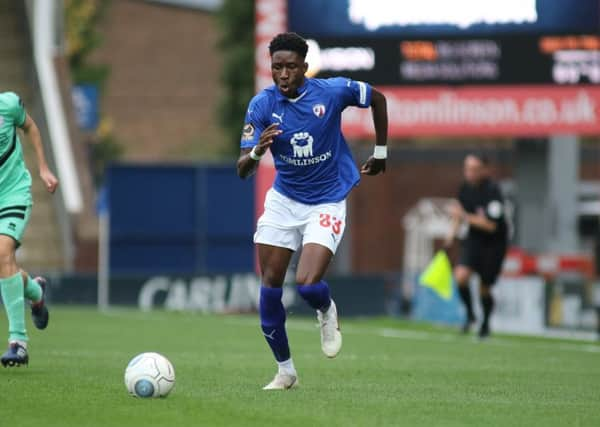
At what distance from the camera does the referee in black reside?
63.5ft

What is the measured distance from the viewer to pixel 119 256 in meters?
27.8

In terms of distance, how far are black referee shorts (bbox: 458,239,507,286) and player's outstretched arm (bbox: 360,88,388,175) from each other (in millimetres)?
9014

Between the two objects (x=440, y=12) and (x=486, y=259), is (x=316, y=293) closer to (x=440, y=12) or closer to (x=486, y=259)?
(x=486, y=259)

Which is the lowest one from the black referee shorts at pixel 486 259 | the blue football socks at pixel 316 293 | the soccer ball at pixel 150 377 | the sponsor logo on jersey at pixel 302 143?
the black referee shorts at pixel 486 259

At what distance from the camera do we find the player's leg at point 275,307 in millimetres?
10086

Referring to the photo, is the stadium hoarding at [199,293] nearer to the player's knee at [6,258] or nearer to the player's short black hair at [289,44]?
the player's knee at [6,258]

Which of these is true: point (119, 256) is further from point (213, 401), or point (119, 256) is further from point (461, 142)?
point (461, 142)

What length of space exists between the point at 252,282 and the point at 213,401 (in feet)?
54.2

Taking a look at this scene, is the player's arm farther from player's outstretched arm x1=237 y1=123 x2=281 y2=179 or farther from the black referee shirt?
player's outstretched arm x1=237 y1=123 x2=281 y2=179

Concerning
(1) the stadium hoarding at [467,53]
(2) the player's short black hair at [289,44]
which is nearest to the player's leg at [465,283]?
(1) the stadium hoarding at [467,53]

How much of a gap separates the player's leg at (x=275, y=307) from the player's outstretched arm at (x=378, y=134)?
0.82 metres

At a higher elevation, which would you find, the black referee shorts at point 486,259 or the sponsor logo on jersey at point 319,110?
the sponsor logo on jersey at point 319,110

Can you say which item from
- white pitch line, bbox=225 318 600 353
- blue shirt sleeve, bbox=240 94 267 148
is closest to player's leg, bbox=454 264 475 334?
white pitch line, bbox=225 318 600 353

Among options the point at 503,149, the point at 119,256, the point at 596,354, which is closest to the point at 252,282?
the point at 119,256
